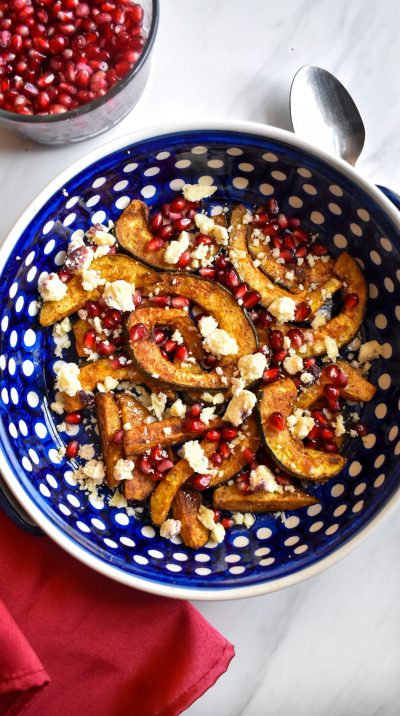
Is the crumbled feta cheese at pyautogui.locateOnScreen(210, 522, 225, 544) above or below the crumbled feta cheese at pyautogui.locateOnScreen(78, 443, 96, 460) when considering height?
above

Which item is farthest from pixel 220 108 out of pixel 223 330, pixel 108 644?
pixel 108 644

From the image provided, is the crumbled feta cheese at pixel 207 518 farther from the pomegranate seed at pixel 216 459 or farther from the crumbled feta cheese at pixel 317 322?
the crumbled feta cheese at pixel 317 322

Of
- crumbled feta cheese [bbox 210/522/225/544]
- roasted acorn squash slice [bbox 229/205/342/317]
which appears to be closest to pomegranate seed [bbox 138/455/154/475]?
Answer: crumbled feta cheese [bbox 210/522/225/544]

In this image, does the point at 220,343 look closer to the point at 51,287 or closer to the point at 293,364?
the point at 293,364

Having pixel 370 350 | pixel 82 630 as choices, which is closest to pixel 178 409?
pixel 370 350

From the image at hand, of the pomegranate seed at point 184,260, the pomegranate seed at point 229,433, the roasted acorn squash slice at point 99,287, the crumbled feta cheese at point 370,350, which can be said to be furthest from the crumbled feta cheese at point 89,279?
the crumbled feta cheese at point 370,350

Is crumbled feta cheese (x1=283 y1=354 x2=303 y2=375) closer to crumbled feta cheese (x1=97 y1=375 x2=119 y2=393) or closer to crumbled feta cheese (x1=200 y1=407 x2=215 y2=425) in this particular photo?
crumbled feta cheese (x1=200 y1=407 x2=215 y2=425)
